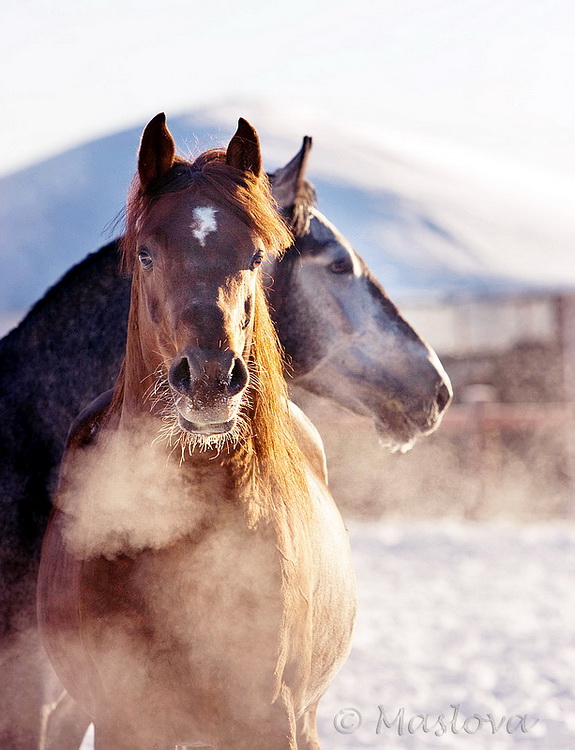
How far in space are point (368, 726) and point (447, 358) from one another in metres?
9.03

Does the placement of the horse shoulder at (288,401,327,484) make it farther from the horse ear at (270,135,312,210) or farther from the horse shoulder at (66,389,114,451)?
the horse ear at (270,135,312,210)

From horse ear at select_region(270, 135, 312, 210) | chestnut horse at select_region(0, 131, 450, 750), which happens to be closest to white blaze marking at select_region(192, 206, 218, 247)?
chestnut horse at select_region(0, 131, 450, 750)

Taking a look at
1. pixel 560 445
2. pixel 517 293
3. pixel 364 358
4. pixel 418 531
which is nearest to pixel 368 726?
pixel 364 358

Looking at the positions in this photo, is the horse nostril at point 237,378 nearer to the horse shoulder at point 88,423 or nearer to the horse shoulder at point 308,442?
the horse shoulder at point 88,423

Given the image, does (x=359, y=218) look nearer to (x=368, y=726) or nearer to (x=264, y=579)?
(x=368, y=726)

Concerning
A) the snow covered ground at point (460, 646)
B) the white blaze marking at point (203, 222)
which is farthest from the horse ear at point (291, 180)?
the snow covered ground at point (460, 646)

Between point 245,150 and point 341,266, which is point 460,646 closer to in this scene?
point 341,266

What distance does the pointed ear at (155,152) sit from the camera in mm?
2213

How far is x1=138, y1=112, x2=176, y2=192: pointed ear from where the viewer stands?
2213 mm

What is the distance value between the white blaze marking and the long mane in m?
0.05

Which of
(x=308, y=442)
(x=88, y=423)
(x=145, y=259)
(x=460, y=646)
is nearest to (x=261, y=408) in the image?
(x=145, y=259)

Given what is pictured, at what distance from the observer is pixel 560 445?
35.7 feet

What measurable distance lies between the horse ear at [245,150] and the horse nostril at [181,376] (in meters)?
0.63

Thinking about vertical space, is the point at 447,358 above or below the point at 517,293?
below
